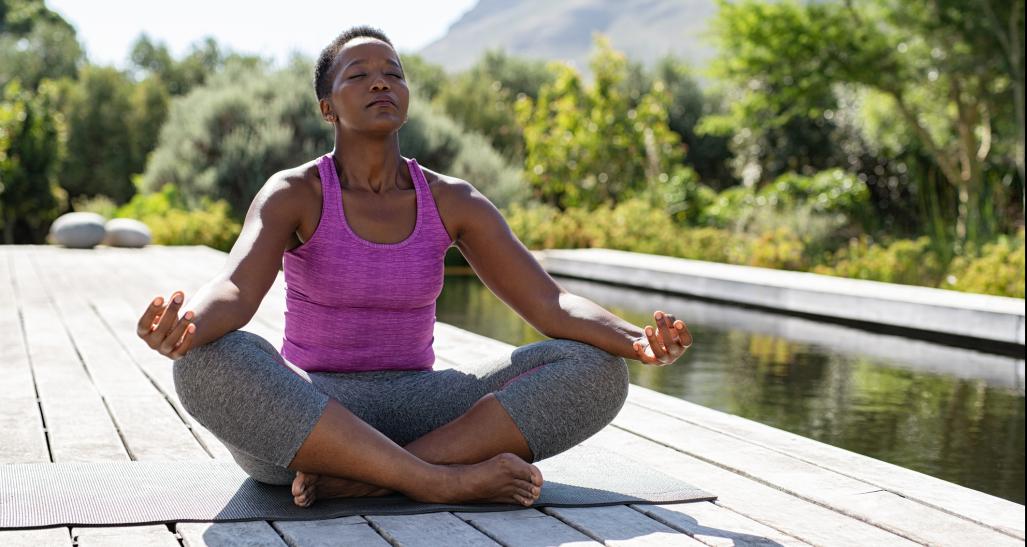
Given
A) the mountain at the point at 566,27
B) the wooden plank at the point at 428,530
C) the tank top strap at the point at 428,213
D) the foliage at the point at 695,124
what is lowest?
the wooden plank at the point at 428,530

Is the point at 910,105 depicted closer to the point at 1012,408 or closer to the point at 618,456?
the point at 1012,408

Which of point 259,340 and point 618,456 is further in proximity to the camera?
point 618,456

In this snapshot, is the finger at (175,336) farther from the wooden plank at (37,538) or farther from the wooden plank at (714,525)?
the wooden plank at (714,525)

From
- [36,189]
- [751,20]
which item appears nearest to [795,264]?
[751,20]

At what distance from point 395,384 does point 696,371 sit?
3634 millimetres

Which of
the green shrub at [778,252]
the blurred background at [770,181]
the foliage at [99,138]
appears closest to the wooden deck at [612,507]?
the blurred background at [770,181]

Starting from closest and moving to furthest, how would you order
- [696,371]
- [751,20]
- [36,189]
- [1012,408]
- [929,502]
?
[929,502], [1012,408], [696,371], [751,20], [36,189]

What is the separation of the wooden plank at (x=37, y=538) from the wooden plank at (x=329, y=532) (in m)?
0.36

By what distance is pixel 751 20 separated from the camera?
460 inches

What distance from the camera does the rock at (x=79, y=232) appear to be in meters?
11.1

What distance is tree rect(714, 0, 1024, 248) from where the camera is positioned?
11.4 meters

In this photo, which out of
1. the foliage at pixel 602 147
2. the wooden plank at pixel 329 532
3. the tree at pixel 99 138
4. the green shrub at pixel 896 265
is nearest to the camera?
the wooden plank at pixel 329 532

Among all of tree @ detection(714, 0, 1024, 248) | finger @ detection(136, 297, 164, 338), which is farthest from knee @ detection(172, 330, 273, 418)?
tree @ detection(714, 0, 1024, 248)

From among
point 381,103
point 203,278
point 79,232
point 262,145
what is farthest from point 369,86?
point 262,145
